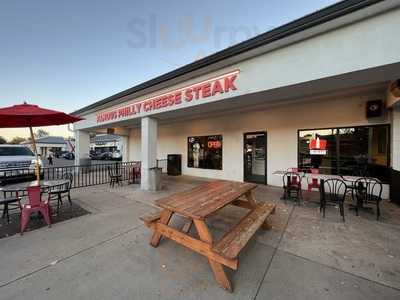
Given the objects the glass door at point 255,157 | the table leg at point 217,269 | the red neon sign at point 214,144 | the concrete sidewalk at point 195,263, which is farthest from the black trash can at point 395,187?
the red neon sign at point 214,144

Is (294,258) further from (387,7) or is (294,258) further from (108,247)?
(387,7)

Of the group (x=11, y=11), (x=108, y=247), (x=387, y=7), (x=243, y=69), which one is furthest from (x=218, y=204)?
(x=11, y=11)

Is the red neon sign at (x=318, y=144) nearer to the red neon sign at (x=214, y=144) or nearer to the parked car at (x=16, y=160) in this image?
the red neon sign at (x=214, y=144)

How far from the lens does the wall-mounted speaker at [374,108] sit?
5258 millimetres

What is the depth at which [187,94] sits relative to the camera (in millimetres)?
5230

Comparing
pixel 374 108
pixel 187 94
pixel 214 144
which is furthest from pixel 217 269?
pixel 214 144

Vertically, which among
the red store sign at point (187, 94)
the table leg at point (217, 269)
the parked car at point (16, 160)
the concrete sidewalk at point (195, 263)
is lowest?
the concrete sidewalk at point (195, 263)

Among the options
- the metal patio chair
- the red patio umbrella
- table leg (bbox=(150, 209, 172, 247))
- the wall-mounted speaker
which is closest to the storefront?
the wall-mounted speaker

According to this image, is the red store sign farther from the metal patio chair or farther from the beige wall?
the beige wall

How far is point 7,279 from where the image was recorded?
2.09 metres

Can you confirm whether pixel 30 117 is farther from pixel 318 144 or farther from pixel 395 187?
pixel 395 187

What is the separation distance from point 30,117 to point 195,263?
4612 mm

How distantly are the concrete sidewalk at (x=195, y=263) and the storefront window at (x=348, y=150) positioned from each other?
7.79ft

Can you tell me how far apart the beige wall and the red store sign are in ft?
12.5
